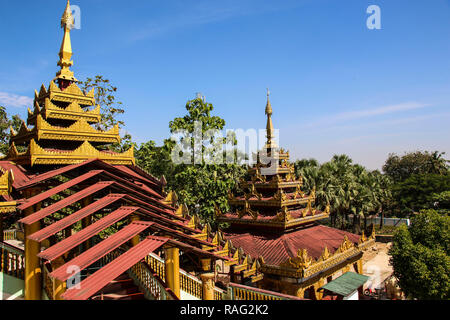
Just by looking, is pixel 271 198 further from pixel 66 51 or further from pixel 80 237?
pixel 66 51

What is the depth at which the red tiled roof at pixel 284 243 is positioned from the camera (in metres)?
15.7

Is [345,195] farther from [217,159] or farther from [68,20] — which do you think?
[68,20]

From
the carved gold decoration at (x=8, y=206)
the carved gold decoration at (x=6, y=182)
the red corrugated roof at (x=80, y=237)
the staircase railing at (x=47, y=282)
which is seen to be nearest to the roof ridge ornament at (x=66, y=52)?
the carved gold decoration at (x=6, y=182)

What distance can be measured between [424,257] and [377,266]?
609 inches

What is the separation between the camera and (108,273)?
23.3ft

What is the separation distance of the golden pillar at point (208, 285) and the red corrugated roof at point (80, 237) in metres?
3.41

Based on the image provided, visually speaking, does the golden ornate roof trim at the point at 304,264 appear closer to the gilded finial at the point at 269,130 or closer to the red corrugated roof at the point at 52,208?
the gilded finial at the point at 269,130

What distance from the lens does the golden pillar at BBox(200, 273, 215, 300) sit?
33.7 feet

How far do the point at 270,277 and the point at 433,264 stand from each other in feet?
33.3

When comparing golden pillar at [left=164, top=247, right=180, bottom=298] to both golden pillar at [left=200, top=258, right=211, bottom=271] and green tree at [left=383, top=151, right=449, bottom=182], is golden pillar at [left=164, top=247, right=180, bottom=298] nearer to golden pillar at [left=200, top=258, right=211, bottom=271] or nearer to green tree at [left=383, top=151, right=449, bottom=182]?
golden pillar at [left=200, top=258, right=211, bottom=271]

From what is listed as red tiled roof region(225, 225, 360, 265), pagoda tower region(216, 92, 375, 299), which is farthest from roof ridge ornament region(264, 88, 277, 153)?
red tiled roof region(225, 225, 360, 265)

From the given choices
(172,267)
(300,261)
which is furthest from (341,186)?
(172,267)

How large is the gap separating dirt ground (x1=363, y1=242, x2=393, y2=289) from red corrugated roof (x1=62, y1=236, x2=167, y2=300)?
79.5 feet
